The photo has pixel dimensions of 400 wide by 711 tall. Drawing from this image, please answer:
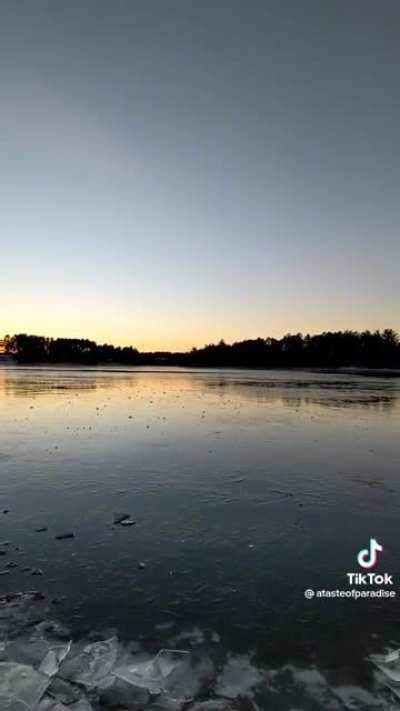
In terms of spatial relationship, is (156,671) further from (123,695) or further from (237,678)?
(237,678)

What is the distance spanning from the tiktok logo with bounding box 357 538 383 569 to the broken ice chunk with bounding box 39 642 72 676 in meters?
3.96

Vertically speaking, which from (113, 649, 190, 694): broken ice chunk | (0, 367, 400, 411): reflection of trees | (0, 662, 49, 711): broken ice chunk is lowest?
(113, 649, 190, 694): broken ice chunk

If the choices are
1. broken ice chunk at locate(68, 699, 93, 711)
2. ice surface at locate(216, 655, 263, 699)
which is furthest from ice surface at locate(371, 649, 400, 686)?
broken ice chunk at locate(68, 699, 93, 711)

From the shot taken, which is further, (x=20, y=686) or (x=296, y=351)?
(x=296, y=351)

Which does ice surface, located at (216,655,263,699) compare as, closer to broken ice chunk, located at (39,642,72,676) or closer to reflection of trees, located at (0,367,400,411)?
broken ice chunk, located at (39,642,72,676)

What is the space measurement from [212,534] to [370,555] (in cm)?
238

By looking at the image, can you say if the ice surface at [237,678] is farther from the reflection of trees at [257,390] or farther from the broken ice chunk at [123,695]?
the reflection of trees at [257,390]

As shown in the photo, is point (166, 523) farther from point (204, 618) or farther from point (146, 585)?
point (204, 618)

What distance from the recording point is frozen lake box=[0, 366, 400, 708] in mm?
4312

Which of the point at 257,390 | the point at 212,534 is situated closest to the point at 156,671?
the point at 212,534

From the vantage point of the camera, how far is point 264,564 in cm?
559

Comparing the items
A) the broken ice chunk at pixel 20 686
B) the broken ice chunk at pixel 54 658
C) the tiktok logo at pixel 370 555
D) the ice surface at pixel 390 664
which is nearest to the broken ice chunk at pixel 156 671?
the broken ice chunk at pixel 54 658

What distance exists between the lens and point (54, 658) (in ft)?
12.6

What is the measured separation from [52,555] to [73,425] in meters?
11.0
